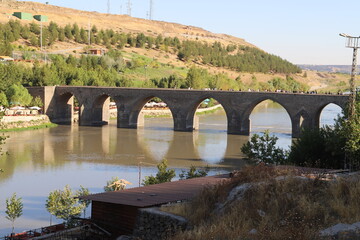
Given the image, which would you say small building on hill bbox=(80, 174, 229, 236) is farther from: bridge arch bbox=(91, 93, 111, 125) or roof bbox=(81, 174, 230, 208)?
bridge arch bbox=(91, 93, 111, 125)

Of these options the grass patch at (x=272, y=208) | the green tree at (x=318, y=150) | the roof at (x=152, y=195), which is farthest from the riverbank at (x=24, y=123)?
the grass patch at (x=272, y=208)

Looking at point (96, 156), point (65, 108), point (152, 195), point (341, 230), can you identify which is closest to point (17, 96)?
point (65, 108)

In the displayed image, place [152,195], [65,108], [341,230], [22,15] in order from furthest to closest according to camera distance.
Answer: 1. [22,15]
2. [65,108]
3. [152,195]
4. [341,230]

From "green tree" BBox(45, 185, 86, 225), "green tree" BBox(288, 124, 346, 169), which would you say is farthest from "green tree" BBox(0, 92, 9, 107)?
"green tree" BBox(45, 185, 86, 225)

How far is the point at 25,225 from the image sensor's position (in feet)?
64.4

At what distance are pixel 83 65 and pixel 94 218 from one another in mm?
56925

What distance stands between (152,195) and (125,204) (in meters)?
1.15

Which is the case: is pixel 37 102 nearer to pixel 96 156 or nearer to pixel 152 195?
pixel 96 156

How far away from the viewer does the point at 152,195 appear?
1480 centimetres

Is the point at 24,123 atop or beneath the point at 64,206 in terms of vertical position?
atop

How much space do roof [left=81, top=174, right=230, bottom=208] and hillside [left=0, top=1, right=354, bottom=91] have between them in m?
63.2

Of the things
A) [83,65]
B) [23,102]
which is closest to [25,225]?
[23,102]

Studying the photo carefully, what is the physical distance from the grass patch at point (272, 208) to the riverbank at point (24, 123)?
34.9 meters

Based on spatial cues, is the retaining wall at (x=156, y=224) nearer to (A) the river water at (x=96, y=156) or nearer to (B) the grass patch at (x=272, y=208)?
(B) the grass patch at (x=272, y=208)
